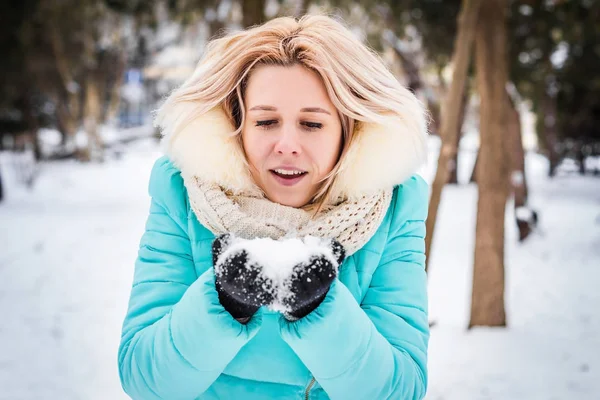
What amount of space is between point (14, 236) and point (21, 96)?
10.9 metres

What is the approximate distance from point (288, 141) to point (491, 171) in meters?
3.19

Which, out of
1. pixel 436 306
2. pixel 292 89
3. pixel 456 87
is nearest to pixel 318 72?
pixel 292 89

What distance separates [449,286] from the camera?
20.9 feet

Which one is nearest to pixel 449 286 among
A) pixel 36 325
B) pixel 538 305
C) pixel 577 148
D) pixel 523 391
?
pixel 538 305

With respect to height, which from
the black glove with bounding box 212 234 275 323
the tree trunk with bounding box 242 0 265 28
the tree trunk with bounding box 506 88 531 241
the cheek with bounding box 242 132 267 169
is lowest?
the tree trunk with bounding box 506 88 531 241

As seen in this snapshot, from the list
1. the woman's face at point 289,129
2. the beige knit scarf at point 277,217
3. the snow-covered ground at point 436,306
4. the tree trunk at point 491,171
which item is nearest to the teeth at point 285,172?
the woman's face at point 289,129

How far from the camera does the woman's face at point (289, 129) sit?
4.98 feet

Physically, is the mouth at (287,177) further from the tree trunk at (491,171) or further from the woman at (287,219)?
the tree trunk at (491,171)

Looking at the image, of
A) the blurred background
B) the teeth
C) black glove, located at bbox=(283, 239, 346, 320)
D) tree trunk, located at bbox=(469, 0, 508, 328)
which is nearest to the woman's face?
the teeth

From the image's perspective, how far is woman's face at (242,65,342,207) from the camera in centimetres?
152

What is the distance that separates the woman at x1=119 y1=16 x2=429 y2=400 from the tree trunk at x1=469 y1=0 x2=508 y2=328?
2709mm

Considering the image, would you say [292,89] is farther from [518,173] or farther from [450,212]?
[450,212]

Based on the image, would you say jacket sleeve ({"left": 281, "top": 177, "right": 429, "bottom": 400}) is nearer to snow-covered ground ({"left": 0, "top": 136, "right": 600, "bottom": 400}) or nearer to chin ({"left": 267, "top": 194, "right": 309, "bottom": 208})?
chin ({"left": 267, "top": 194, "right": 309, "bottom": 208})

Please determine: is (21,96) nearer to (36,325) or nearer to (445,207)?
(445,207)
